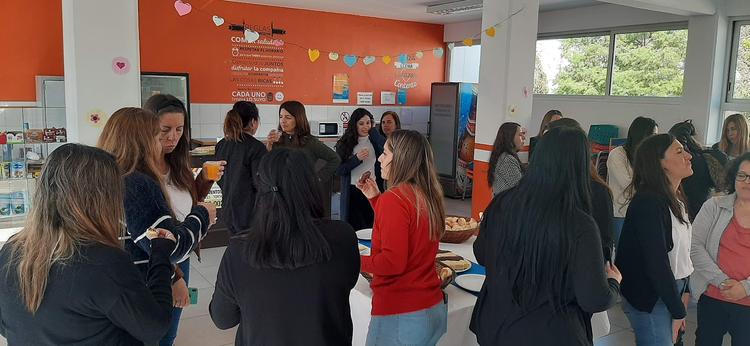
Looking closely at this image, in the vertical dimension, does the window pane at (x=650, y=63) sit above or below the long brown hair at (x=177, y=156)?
above

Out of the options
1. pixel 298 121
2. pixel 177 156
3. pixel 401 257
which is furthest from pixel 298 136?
pixel 401 257

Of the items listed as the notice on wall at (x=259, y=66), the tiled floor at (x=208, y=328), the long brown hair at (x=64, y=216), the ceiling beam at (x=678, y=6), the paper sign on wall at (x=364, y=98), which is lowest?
the tiled floor at (x=208, y=328)

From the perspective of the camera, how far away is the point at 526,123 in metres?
6.12

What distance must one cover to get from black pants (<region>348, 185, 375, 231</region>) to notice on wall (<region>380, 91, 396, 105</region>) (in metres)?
5.47

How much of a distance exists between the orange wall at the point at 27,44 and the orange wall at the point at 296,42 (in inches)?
42.0

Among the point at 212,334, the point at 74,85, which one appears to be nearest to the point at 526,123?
the point at 212,334

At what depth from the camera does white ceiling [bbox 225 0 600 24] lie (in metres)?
8.13

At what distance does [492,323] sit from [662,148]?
4.22ft

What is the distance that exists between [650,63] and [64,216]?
7.96 m

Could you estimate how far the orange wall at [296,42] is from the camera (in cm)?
794

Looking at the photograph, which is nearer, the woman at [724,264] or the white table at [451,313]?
the white table at [451,313]

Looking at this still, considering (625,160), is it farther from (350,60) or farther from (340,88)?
(340,88)

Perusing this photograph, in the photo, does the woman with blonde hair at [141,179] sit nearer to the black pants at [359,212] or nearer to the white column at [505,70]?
the black pants at [359,212]

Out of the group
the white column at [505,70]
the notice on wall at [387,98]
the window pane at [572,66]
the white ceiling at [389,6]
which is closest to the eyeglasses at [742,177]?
the white column at [505,70]
